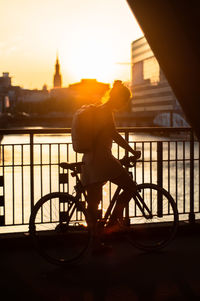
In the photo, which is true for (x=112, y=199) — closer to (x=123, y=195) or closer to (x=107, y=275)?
(x=123, y=195)

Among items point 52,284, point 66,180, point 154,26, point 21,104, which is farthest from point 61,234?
point 21,104

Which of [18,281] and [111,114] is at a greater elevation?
[111,114]

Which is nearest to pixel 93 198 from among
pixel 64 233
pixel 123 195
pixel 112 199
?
pixel 112 199

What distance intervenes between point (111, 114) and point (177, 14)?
10.1ft

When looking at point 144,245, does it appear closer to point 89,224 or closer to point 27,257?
point 89,224

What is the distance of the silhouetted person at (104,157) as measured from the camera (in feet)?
15.3

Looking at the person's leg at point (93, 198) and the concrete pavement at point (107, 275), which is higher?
the person's leg at point (93, 198)

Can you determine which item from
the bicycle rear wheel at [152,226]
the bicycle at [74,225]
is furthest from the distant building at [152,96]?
the bicycle at [74,225]

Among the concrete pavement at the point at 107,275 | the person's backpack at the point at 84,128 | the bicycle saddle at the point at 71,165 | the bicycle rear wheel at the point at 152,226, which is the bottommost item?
the concrete pavement at the point at 107,275

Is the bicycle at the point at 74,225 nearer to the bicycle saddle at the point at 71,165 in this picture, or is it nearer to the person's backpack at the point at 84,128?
the bicycle saddle at the point at 71,165

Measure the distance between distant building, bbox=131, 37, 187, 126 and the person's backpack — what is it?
12764 cm

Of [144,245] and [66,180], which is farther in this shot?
[66,180]

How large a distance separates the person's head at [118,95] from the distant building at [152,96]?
127530 mm

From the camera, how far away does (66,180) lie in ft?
19.1
